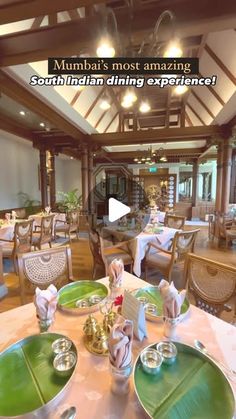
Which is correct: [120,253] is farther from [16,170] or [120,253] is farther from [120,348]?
[16,170]

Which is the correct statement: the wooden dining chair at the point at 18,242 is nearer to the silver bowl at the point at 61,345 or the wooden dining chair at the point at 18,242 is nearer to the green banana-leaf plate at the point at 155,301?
the green banana-leaf plate at the point at 155,301

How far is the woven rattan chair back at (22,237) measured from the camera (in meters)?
3.10

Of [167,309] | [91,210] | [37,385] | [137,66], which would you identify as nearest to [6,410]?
[37,385]

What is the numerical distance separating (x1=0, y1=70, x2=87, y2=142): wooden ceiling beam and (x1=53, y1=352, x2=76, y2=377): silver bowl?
3393 millimetres

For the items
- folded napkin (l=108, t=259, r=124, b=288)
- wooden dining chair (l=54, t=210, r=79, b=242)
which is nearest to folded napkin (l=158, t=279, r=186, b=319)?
folded napkin (l=108, t=259, r=124, b=288)

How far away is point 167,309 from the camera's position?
90 centimetres

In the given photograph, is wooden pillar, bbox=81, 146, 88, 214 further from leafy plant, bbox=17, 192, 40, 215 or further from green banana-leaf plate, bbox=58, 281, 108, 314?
green banana-leaf plate, bbox=58, 281, 108, 314

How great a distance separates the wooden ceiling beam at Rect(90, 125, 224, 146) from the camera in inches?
215

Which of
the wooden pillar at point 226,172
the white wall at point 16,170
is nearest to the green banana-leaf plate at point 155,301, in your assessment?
the wooden pillar at point 226,172

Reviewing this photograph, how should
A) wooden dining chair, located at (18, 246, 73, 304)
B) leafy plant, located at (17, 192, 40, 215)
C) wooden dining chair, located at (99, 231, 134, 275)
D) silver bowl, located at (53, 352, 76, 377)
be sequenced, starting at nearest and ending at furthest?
silver bowl, located at (53, 352, 76, 377) < wooden dining chair, located at (18, 246, 73, 304) < wooden dining chair, located at (99, 231, 134, 275) < leafy plant, located at (17, 192, 40, 215)

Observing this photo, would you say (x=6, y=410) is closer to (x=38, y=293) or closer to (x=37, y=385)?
(x=37, y=385)

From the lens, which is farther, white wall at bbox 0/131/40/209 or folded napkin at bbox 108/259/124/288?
white wall at bbox 0/131/40/209

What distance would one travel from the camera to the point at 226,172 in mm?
5336

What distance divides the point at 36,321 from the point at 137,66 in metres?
2.25
